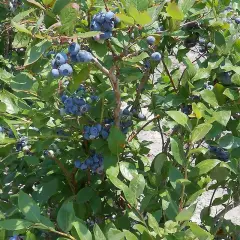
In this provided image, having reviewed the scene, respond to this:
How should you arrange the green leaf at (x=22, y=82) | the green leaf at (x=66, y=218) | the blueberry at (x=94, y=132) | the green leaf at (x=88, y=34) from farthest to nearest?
the blueberry at (x=94, y=132)
the green leaf at (x=22, y=82)
the green leaf at (x=66, y=218)
the green leaf at (x=88, y=34)

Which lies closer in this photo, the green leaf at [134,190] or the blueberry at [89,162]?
the green leaf at [134,190]

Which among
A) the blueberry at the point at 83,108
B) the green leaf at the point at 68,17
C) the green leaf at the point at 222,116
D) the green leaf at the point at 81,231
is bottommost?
the green leaf at the point at 81,231

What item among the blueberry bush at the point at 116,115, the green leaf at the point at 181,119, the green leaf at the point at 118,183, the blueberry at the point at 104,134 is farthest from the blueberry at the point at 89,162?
the green leaf at the point at 181,119

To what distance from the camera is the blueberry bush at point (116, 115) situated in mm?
1024

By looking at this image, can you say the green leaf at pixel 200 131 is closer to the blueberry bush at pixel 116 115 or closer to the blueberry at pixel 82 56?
the blueberry bush at pixel 116 115

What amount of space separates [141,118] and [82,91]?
24cm

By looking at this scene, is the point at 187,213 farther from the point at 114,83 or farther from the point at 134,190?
the point at 114,83

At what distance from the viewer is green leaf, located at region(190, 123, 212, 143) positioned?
1.09 m

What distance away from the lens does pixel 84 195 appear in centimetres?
141

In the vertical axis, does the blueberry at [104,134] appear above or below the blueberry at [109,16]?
below

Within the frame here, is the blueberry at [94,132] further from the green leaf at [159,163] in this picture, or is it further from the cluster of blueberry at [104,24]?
the cluster of blueberry at [104,24]

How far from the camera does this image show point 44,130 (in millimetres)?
1350

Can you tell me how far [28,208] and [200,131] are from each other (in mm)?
399

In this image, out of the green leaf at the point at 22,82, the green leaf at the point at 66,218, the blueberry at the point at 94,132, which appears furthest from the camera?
the blueberry at the point at 94,132
